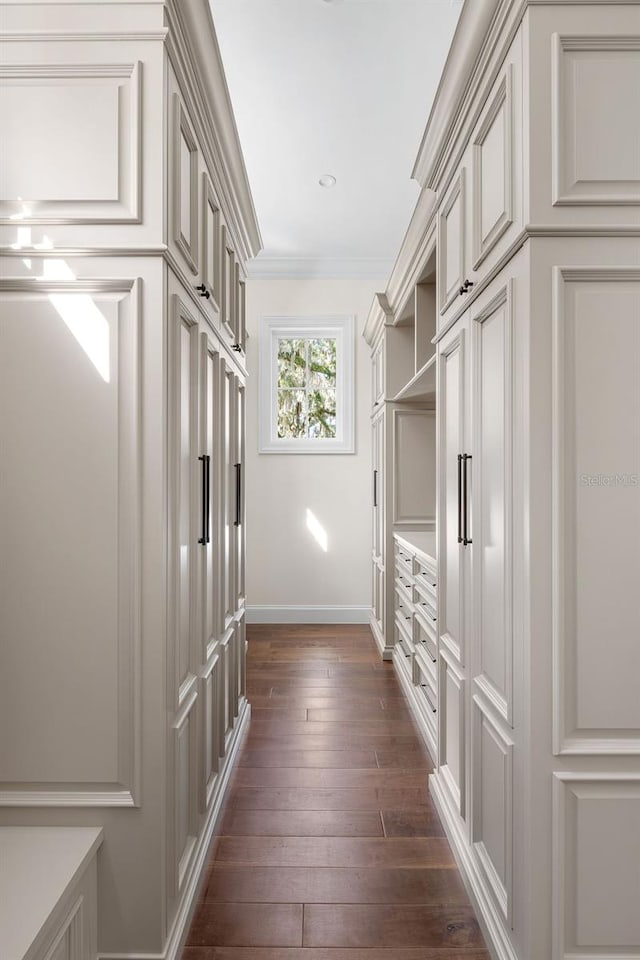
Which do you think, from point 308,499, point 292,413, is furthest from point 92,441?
point 292,413

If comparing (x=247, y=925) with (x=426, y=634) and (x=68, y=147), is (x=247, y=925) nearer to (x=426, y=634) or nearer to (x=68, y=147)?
(x=426, y=634)

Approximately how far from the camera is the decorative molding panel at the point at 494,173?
58.4 inches

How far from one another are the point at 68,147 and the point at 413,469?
316cm

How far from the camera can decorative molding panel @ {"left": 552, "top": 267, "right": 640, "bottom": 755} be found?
54.1 inches

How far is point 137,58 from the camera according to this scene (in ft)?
4.80

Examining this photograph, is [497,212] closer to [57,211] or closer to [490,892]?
[57,211]

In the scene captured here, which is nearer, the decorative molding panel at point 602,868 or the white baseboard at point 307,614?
the decorative molding panel at point 602,868

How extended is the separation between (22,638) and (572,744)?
1.33 m

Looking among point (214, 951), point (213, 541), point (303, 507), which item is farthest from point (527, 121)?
point (303, 507)

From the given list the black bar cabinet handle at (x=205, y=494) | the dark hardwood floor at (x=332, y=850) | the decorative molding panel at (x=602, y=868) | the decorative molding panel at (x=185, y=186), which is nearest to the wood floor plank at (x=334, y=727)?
the dark hardwood floor at (x=332, y=850)

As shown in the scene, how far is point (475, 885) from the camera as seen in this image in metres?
1.77

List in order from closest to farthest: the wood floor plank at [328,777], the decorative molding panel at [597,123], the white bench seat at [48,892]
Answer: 1. the white bench seat at [48,892]
2. the decorative molding panel at [597,123]
3. the wood floor plank at [328,777]

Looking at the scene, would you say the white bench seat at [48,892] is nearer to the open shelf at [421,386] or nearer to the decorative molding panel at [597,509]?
the decorative molding panel at [597,509]

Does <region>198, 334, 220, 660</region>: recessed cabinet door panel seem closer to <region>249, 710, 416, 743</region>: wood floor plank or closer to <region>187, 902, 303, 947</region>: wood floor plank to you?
<region>187, 902, 303, 947</region>: wood floor plank
